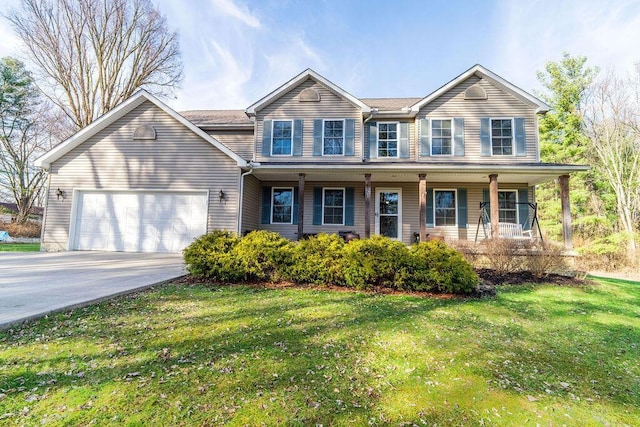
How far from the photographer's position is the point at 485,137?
37.6 ft

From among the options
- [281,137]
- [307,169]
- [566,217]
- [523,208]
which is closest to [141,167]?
[281,137]

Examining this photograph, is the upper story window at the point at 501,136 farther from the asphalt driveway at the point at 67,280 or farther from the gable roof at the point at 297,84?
the asphalt driveway at the point at 67,280

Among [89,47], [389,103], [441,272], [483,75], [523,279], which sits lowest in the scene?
[523,279]

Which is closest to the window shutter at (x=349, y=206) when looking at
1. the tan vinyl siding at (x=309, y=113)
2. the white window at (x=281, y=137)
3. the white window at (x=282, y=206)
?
the tan vinyl siding at (x=309, y=113)

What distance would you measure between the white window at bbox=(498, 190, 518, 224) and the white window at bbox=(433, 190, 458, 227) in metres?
1.77

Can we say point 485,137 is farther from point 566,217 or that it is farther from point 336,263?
point 336,263

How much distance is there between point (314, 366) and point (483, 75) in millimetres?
12698

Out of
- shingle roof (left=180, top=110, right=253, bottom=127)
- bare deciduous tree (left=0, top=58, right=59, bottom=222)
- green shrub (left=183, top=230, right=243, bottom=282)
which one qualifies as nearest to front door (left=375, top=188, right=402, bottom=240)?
shingle roof (left=180, top=110, right=253, bottom=127)

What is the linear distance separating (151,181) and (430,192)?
10612 mm

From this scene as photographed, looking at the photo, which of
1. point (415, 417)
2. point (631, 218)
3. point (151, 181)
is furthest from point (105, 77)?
point (631, 218)

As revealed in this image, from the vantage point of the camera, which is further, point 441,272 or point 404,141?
point 404,141

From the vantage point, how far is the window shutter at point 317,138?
468 inches

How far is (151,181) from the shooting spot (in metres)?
10.8

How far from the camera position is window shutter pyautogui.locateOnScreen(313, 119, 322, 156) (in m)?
11.9
